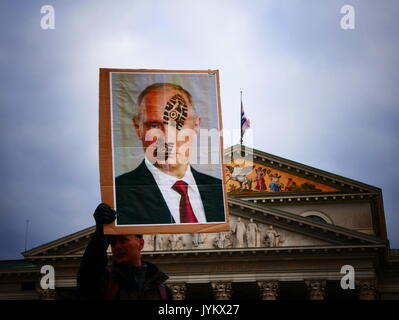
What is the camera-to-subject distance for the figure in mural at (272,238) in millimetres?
32969

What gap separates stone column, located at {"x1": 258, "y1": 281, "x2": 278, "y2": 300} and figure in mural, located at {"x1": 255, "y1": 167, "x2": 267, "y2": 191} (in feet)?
28.8

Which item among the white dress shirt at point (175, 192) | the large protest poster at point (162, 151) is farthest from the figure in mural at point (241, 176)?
the white dress shirt at point (175, 192)

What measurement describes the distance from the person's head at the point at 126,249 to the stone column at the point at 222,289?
27.1 m

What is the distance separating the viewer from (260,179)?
40.1 m

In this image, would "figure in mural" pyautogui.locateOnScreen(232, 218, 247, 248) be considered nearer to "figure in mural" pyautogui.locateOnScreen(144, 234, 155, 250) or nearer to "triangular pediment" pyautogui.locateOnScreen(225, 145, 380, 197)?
"figure in mural" pyautogui.locateOnScreen(144, 234, 155, 250)

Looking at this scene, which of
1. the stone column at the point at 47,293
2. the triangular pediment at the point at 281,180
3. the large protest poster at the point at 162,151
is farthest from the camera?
the triangular pediment at the point at 281,180

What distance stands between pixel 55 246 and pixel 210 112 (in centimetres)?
2945

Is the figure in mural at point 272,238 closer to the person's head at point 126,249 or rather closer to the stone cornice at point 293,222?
the stone cornice at point 293,222

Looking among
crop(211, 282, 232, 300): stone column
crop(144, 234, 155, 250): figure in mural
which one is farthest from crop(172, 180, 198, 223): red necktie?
crop(144, 234, 155, 250): figure in mural

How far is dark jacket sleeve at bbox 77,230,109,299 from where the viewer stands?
5.38 metres

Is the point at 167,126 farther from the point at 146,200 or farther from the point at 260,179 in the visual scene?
the point at 260,179

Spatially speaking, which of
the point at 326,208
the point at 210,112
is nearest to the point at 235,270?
the point at 326,208

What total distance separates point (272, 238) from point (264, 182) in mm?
7588

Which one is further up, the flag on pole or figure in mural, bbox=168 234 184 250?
the flag on pole
